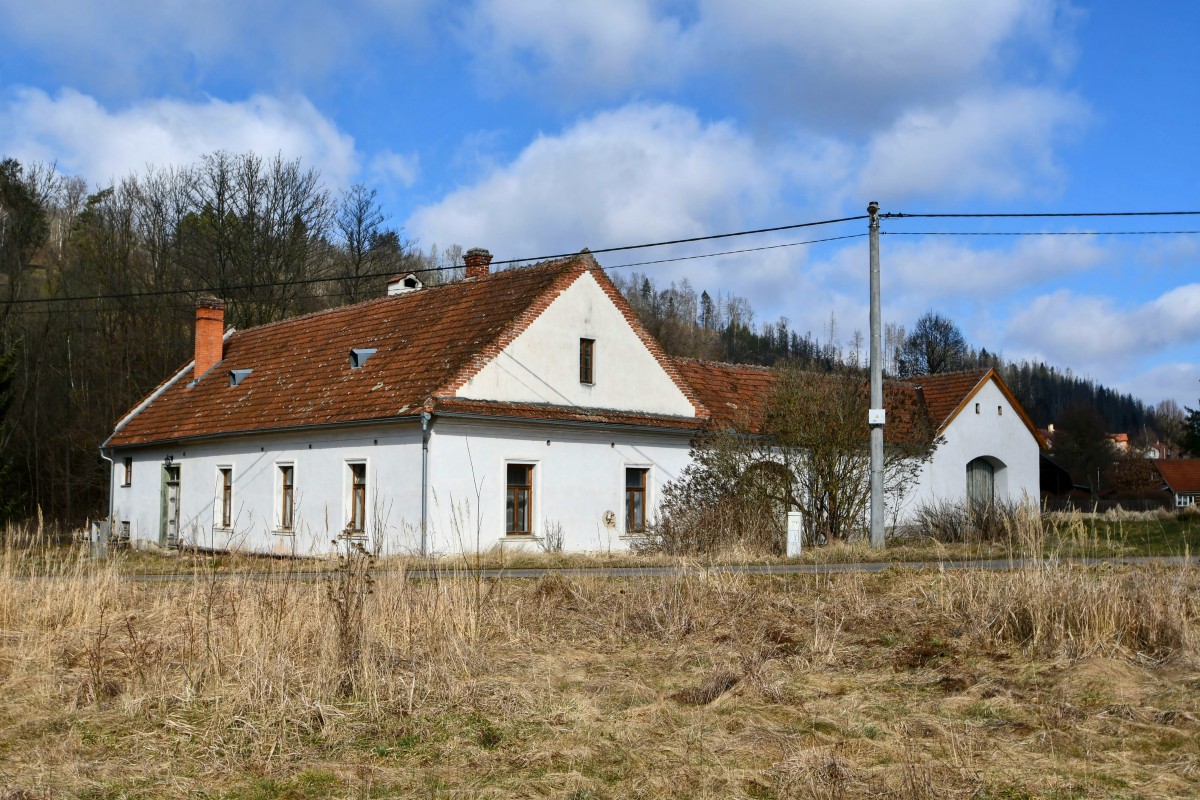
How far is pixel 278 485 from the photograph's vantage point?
25.1 m

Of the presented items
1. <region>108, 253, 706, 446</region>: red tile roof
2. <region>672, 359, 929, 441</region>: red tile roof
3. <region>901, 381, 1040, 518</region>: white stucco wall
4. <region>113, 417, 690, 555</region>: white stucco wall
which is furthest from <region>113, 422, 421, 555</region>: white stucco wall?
<region>901, 381, 1040, 518</region>: white stucco wall

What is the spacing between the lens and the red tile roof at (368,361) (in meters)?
22.6

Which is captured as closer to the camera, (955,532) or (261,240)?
(955,532)

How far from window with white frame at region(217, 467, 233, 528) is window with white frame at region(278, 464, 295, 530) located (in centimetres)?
221

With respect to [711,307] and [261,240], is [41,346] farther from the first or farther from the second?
[711,307]

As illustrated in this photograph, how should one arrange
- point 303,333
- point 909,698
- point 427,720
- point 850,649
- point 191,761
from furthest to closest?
point 303,333, point 850,649, point 909,698, point 427,720, point 191,761

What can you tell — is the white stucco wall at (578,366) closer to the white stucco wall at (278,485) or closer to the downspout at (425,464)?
the downspout at (425,464)

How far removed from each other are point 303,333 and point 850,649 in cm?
2313

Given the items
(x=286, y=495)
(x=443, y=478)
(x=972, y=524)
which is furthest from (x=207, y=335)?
(x=972, y=524)

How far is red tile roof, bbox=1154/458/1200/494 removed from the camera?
74.8 m

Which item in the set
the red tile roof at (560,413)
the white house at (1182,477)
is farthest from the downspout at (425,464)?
the white house at (1182,477)

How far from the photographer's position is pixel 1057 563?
34.1ft

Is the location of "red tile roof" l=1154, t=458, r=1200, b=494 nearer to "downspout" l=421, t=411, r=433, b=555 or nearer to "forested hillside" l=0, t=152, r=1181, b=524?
Answer: "forested hillside" l=0, t=152, r=1181, b=524

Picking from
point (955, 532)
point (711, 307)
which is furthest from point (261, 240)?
point (711, 307)
